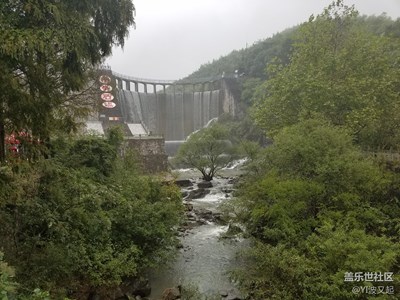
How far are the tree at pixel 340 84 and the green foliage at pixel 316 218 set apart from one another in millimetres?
3171

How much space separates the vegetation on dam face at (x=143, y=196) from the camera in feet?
19.3

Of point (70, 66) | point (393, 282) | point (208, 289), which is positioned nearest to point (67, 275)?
point (208, 289)

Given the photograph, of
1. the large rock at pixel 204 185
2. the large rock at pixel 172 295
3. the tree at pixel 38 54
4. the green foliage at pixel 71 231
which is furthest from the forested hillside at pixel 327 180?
the large rock at pixel 204 185

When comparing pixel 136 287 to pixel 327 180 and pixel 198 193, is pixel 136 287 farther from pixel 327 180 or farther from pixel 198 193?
pixel 198 193

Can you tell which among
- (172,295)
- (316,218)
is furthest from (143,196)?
(316,218)

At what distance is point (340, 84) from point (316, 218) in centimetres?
731

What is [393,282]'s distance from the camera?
6109 mm

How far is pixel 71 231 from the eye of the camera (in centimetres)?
703

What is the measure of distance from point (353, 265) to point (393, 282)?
2.88 ft

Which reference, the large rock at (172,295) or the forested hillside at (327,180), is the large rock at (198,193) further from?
the large rock at (172,295)

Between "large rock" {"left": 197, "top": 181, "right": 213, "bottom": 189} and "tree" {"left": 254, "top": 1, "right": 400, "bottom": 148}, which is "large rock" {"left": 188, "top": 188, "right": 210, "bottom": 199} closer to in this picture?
"large rock" {"left": 197, "top": 181, "right": 213, "bottom": 189}

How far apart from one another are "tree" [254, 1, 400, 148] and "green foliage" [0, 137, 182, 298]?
764 cm

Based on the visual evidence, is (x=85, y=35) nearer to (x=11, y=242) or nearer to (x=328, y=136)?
(x=11, y=242)

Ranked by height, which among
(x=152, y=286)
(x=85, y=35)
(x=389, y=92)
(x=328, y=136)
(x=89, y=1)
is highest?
(x=89, y=1)
